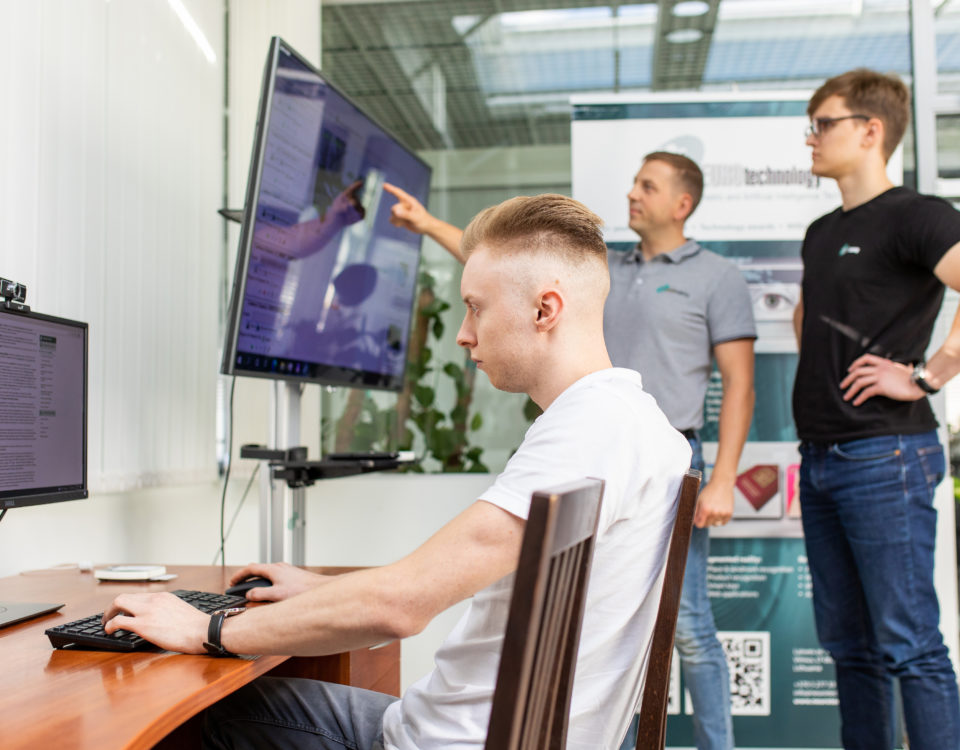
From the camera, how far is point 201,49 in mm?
2990

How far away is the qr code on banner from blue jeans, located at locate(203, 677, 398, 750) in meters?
1.88

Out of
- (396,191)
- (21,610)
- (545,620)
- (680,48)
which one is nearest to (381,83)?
(396,191)

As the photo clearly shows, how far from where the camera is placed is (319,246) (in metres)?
2.40

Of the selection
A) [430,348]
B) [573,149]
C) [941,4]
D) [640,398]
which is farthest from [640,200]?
[640,398]

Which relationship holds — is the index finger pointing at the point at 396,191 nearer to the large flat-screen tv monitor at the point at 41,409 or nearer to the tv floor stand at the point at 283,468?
the tv floor stand at the point at 283,468

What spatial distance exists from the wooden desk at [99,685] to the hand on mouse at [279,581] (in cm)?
18

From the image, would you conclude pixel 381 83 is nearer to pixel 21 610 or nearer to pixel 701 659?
pixel 701 659

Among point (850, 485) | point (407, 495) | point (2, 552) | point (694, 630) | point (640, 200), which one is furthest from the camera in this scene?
point (407, 495)

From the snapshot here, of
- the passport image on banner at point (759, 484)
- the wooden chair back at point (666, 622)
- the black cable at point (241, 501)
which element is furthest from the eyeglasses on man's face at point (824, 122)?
the black cable at point (241, 501)

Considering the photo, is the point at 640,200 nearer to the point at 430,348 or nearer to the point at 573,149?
the point at 573,149

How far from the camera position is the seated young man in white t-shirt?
3.31 ft

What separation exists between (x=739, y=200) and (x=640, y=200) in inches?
19.1

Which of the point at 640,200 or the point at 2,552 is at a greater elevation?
the point at 640,200

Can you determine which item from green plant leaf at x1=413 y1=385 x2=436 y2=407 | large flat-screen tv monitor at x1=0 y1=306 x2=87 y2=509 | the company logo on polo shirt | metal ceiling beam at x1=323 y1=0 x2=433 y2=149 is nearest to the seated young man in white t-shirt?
large flat-screen tv monitor at x1=0 y1=306 x2=87 y2=509
